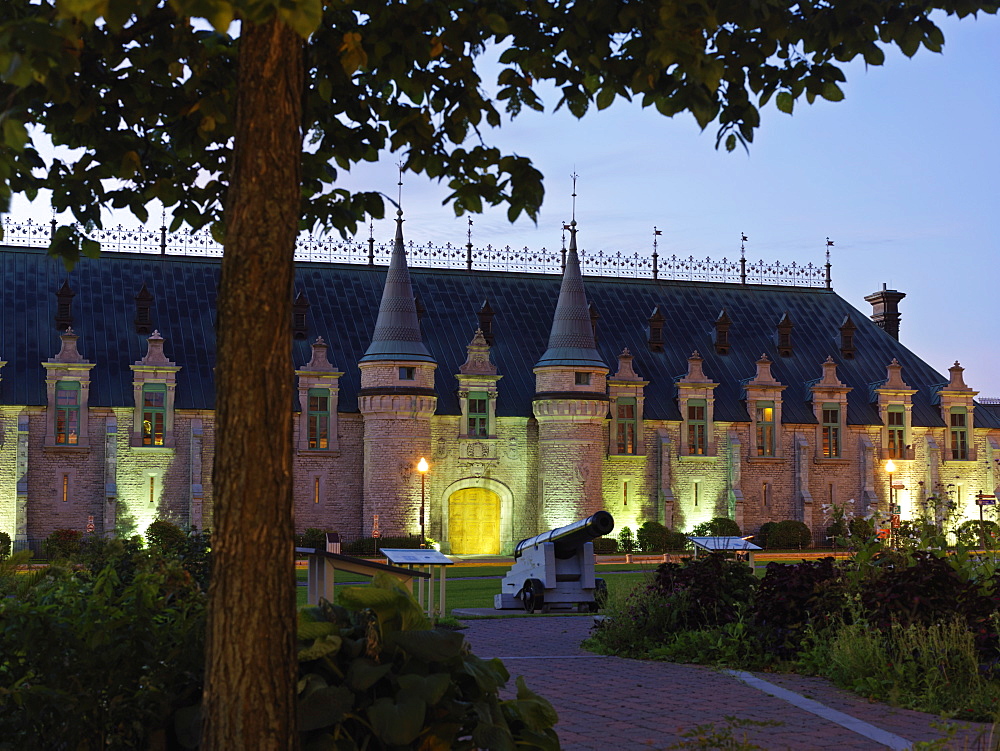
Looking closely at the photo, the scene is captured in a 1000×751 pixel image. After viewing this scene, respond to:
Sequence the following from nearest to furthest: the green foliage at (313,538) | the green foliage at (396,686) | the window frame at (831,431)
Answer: the green foliage at (396,686)
the green foliage at (313,538)
the window frame at (831,431)

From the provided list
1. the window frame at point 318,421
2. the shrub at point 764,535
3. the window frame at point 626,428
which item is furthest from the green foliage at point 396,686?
the shrub at point 764,535

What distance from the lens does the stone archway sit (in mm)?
45875

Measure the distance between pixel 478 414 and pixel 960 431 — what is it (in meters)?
21.9

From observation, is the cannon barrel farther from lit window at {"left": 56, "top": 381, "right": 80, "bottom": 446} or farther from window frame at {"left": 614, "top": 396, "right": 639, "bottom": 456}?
window frame at {"left": 614, "top": 396, "right": 639, "bottom": 456}

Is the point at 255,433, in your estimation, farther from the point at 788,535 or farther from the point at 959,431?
the point at 959,431

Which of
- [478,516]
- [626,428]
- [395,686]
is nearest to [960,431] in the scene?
[626,428]

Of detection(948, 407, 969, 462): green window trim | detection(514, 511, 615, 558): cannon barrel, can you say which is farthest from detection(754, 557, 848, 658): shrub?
detection(948, 407, 969, 462): green window trim

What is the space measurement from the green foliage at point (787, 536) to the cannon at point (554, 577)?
2685cm

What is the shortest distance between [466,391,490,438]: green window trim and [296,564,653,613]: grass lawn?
880cm

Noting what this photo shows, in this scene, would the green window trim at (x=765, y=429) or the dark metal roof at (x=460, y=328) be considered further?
the green window trim at (x=765, y=429)

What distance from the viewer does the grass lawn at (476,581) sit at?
22922mm

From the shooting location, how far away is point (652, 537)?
1791 inches

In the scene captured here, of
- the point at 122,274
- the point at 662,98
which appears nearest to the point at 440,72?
the point at 662,98

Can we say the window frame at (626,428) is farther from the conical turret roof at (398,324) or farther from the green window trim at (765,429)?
the conical turret roof at (398,324)
